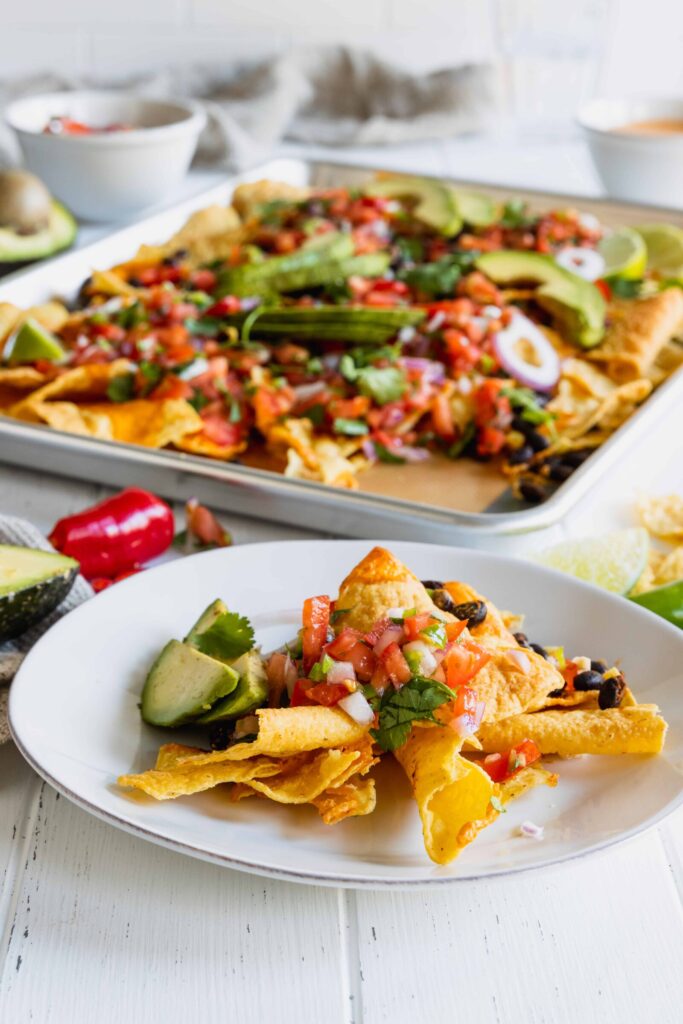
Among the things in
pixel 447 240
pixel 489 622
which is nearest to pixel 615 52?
pixel 447 240

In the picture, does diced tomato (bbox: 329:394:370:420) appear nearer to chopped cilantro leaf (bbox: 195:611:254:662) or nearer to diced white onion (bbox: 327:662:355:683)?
chopped cilantro leaf (bbox: 195:611:254:662)

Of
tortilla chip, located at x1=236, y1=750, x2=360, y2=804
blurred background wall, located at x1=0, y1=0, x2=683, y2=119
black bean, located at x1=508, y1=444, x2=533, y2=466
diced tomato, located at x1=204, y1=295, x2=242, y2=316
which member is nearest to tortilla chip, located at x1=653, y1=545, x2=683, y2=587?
black bean, located at x1=508, y1=444, x2=533, y2=466

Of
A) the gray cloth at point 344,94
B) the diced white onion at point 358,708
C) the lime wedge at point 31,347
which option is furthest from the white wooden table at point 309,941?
the gray cloth at point 344,94

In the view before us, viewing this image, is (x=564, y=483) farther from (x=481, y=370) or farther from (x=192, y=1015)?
(x=192, y=1015)

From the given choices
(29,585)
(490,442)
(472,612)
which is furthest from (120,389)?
(472,612)

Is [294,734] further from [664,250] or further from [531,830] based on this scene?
[664,250]
